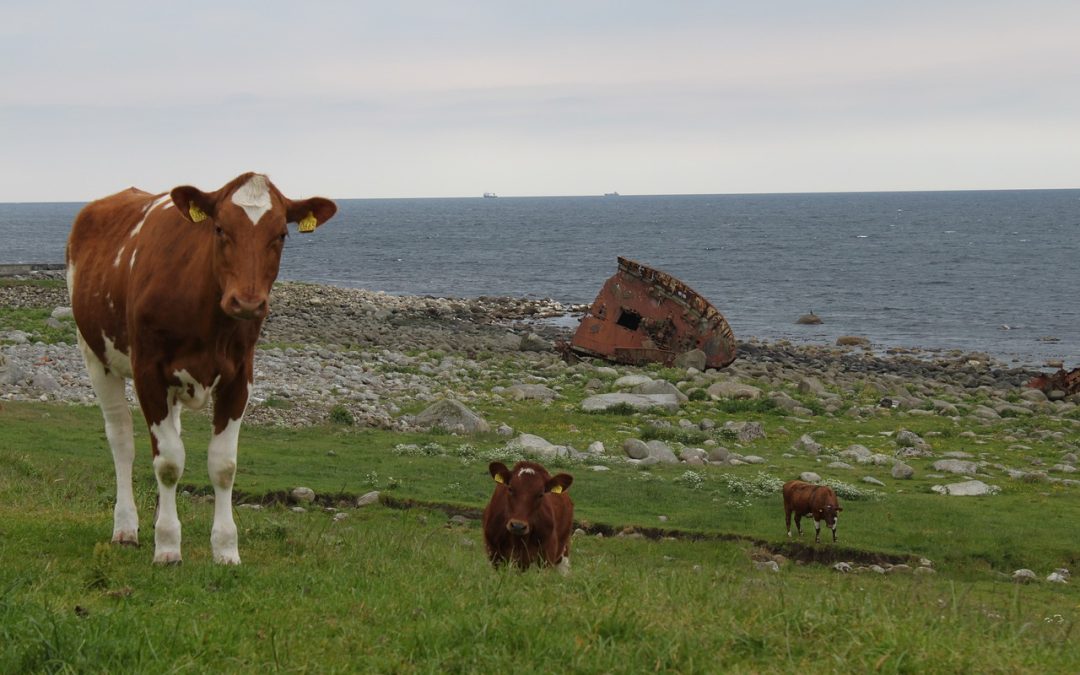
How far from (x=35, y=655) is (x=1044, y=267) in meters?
106

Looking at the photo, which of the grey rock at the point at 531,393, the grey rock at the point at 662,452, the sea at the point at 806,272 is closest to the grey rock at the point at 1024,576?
the grey rock at the point at 662,452

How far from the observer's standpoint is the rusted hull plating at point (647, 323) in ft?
132

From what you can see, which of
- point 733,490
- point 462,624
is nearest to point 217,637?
point 462,624

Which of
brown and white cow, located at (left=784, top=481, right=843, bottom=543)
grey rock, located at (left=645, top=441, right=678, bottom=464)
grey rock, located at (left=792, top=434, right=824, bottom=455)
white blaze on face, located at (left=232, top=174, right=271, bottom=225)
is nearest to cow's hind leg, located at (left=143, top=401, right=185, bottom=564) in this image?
white blaze on face, located at (left=232, top=174, right=271, bottom=225)

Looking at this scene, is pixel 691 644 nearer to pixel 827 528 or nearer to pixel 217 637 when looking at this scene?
pixel 217 637

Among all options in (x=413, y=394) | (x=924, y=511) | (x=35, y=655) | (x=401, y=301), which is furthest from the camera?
(x=401, y=301)

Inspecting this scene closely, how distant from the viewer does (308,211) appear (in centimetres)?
859

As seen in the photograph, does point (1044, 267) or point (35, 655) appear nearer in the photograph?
point (35, 655)

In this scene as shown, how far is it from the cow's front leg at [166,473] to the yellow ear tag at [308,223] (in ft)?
5.32

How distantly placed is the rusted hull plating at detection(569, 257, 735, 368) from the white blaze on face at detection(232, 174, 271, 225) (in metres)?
31.9

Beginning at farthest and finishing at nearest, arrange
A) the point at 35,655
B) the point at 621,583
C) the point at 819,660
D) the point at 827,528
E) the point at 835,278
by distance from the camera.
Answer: the point at 835,278 → the point at 827,528 → the point at 621,583 → the point at 819,660 → the point at 35,655

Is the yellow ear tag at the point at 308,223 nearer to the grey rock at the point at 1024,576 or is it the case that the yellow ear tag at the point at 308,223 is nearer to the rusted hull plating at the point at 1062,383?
the grey rock at the point at 1024,576

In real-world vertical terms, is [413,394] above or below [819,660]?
below

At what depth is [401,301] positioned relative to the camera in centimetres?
6400
